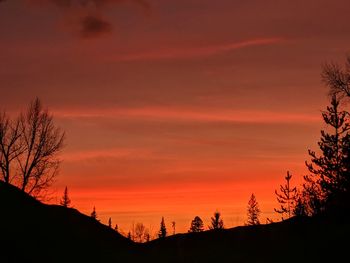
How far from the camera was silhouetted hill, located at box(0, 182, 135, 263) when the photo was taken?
86.5ft

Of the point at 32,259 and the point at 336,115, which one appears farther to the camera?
the point at 336,115

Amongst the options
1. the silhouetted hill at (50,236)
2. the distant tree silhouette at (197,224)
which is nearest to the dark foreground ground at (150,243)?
the silhouetted hill at (50,236)

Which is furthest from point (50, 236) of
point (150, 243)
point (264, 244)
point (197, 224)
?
point (197, 224)

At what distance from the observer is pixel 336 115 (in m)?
57.6

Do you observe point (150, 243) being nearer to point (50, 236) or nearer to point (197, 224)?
point (50, 236)

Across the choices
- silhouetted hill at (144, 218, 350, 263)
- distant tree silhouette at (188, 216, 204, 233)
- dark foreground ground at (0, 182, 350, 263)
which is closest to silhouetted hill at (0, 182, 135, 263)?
dark foreground ground at (0, 182, 350, 263)

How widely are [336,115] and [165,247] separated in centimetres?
3164

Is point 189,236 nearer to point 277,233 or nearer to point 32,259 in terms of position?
point 277,233

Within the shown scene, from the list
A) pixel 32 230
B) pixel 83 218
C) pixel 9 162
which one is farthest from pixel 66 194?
pixel 32 230

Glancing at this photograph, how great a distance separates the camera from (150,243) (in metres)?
34.7

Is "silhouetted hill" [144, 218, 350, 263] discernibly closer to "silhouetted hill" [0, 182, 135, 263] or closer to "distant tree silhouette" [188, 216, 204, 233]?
"silhouetted hill" [0, 182, 135, 263]

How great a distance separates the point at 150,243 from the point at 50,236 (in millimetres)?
7509

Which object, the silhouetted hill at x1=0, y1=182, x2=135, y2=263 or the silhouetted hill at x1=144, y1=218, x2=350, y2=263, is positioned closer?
the silhouetted hill at x1=0, y1=182, x2=135, y2=263

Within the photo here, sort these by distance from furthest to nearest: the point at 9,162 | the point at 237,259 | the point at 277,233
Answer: the point at 9,162, the point at 277,233, the point at 237,259
